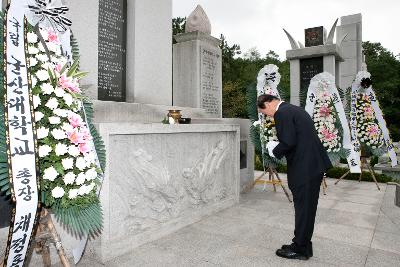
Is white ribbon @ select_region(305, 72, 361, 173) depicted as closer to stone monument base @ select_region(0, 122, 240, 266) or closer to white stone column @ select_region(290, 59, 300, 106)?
stone monument base @ select_region(0, 122, 240, 266)

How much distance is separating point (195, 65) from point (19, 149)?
619cm

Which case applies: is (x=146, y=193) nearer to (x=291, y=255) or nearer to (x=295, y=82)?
(x=291, y=255)

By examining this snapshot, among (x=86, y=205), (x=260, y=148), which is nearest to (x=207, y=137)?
(x=260, y=148)

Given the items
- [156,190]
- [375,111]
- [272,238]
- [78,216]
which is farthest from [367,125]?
[78,216]

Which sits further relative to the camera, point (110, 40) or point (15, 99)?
point (110, 40)

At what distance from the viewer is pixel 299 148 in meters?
3.72

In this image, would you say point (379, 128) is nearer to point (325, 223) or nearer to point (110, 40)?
point (325, 223)

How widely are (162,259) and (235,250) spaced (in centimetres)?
90

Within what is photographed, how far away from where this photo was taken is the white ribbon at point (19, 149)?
7.11 ft

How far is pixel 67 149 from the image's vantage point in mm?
2443

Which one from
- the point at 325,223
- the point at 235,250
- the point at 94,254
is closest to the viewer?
the point at 94,254

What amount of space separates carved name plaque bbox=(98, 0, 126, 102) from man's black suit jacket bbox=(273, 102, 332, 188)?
137 inches

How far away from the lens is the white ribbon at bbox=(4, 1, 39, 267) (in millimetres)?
2168

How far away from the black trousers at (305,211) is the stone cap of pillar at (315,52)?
9.44 meters
